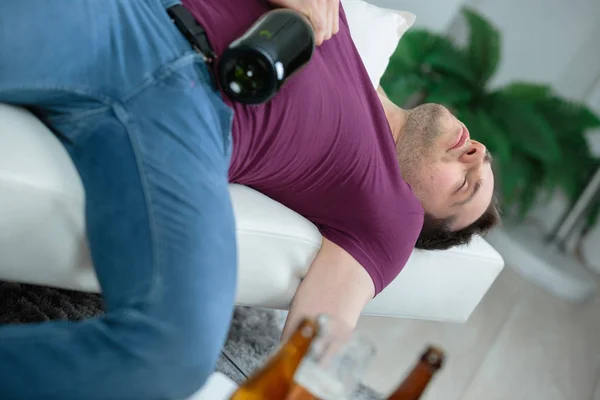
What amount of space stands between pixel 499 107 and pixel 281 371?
228 centimetres

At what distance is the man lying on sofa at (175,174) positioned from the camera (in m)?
0.74

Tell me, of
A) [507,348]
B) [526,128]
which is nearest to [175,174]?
[507,348]

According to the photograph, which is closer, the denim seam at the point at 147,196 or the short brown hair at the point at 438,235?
the denim seam at the point at 147,196

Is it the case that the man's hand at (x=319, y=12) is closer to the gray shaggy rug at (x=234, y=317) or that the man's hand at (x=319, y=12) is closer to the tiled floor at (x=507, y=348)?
the gray shaggy rug at (x=234, y=317)

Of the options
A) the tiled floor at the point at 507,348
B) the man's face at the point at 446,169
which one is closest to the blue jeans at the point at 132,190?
the man's face at the point at 446,169

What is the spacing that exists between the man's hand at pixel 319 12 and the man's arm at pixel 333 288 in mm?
381

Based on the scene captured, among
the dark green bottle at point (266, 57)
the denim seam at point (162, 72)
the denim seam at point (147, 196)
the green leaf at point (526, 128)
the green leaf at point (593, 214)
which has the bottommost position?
the green leaf at point (593, 214)

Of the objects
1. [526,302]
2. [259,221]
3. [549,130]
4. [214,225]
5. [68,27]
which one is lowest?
[526,302]

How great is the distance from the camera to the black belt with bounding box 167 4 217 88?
1009mm

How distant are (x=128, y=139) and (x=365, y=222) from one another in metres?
0.51

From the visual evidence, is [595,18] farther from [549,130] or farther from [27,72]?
[27,72]

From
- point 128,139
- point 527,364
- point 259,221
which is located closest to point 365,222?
point 259,221

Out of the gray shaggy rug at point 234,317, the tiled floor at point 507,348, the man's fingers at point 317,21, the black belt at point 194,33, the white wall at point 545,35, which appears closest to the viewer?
the black belt at point 194,33

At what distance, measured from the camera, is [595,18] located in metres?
2.89
